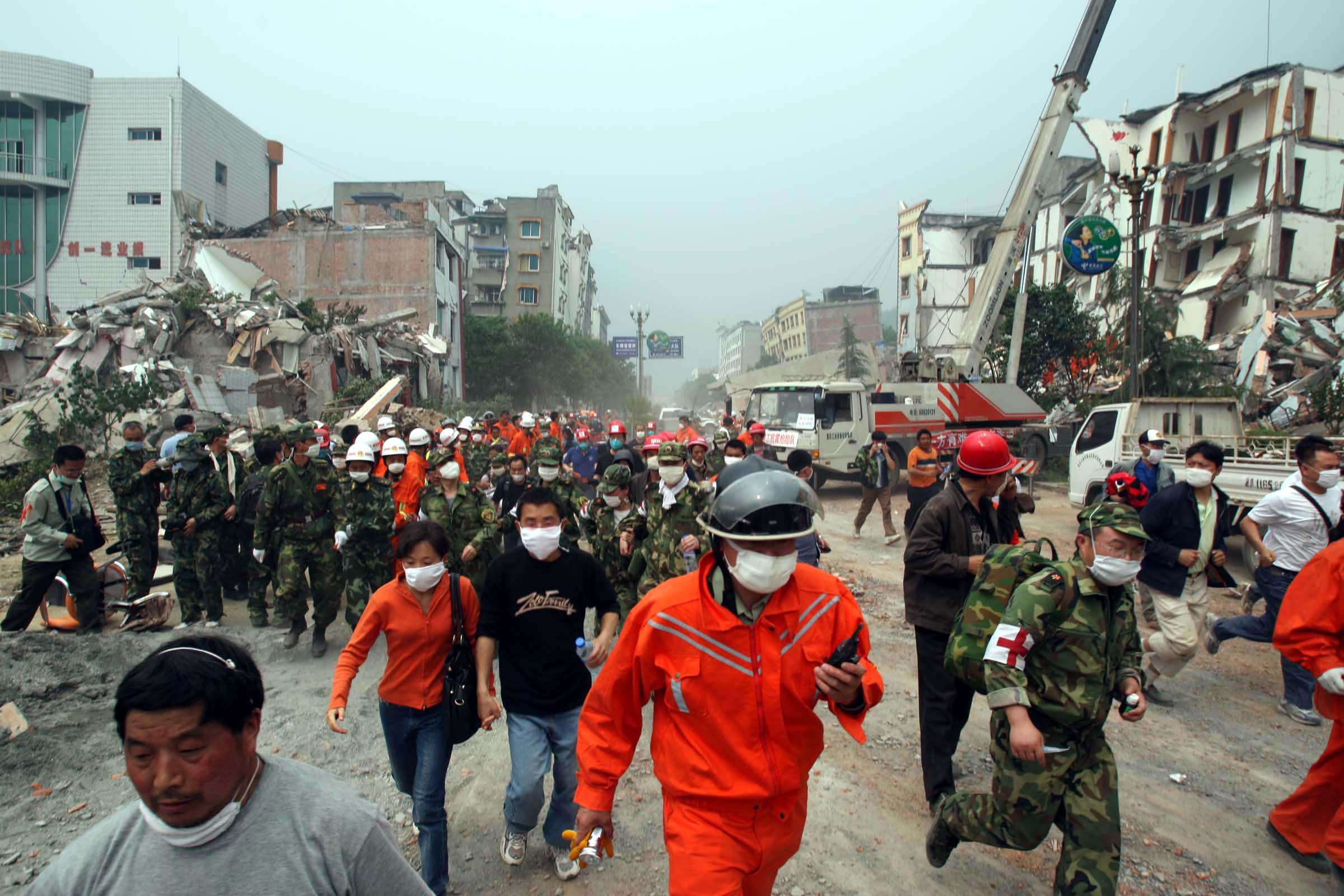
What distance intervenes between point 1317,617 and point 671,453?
3.31 meters

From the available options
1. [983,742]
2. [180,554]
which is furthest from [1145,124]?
[180,554]

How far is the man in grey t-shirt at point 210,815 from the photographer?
1.25 m

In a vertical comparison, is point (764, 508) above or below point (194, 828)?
above

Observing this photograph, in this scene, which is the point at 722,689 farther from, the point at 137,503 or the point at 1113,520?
the point at 137,503

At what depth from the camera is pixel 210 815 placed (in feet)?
4.27

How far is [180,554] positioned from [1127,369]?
82.5 feet

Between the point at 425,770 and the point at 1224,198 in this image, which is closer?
the point at 425,770

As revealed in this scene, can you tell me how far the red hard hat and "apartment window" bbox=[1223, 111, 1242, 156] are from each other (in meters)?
33.0

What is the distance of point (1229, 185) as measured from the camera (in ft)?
92.7

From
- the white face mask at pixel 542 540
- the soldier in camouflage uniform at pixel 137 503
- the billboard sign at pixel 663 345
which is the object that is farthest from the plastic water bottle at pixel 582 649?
the billboard sign at pixel 663 345

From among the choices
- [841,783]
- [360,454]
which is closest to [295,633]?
[360,454]

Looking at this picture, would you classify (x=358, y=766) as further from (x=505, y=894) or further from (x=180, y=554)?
(x=180, y=554)

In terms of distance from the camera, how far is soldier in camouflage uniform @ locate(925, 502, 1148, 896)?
2594mm

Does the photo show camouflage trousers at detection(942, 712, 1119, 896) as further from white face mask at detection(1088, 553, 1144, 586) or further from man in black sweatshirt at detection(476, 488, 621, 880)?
man in black sweatshirt at detection(476, 488, 621, 880)
